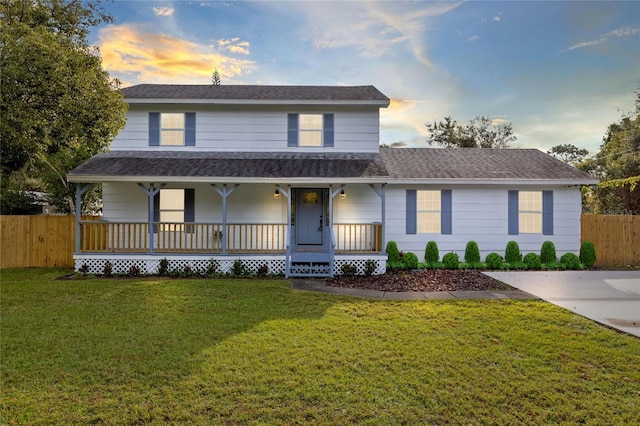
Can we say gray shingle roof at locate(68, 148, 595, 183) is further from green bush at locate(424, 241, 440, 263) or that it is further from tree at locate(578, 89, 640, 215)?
tree at locate(578, 89, 640, 215)

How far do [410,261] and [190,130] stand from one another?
9.22 metres

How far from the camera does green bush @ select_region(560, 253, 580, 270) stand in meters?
12.2

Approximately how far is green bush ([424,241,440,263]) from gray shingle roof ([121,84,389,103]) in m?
5.32

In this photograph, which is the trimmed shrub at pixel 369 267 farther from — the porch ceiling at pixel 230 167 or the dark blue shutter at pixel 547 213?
the dark blue shutter at pixel 547 213

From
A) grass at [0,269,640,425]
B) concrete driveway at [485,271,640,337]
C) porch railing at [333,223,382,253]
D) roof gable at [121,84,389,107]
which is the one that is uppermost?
roof gable at [121,84,389,107]

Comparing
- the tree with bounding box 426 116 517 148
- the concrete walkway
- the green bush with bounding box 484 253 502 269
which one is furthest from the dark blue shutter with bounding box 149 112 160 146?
the tree with bounding box 426 116 517 148

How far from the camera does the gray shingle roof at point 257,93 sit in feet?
40.6

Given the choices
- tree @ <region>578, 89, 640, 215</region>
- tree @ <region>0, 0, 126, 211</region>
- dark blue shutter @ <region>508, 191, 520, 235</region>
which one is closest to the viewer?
tree @ <region>0, 0, 126, 211</region>

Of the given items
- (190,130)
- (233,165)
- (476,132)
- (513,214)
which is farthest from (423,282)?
(476,132)

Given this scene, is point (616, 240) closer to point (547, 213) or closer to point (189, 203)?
point (547, 213)

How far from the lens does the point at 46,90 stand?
9.33 metres

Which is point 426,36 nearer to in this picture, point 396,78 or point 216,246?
point 396,78

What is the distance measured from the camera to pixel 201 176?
35.1 ft

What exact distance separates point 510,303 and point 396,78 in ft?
41.3
